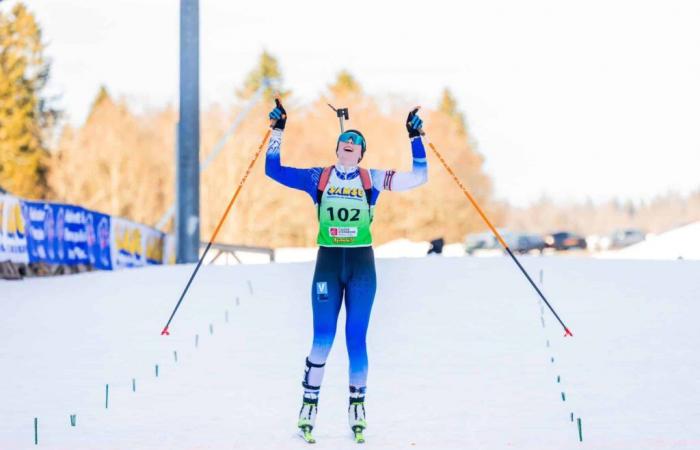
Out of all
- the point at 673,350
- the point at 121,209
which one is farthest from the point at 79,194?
the point at 673,350

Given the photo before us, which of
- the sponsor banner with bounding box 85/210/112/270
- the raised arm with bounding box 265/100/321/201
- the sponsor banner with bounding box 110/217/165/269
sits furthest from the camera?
the sponsor banner with bounding box 110/217/165/269

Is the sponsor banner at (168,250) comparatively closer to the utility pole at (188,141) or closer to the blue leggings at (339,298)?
the utility pole at (188,141)

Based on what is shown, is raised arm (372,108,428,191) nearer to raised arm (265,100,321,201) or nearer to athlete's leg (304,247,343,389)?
raised arm (265,100,321,201)

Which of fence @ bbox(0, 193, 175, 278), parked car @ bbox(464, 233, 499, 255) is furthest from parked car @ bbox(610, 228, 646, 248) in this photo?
fence @ bbox(0, 193, 175, 278)

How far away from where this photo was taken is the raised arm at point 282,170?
26.3 feet

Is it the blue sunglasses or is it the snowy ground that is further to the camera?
the snowy ground

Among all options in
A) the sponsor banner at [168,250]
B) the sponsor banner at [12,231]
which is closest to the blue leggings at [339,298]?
the sponsor banner at [12,231]

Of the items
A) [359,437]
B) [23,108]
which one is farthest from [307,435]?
[23,108]

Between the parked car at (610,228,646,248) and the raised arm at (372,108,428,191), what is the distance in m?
66.1

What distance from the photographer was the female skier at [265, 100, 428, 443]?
25.9 ft

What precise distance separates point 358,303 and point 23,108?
73442 millimetres

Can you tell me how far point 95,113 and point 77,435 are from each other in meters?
79.6

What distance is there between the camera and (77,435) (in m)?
8.34

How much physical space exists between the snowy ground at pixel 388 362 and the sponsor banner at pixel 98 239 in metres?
3.91
